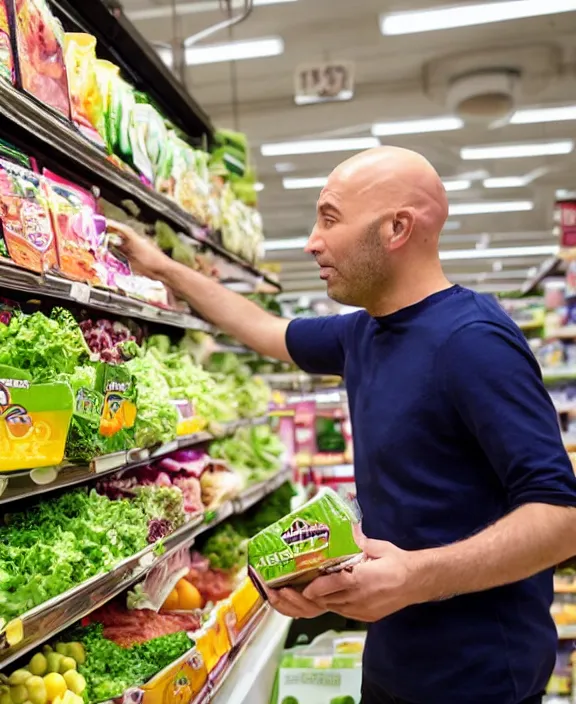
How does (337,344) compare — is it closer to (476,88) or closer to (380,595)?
(380,595)

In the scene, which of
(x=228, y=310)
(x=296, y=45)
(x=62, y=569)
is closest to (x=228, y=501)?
(x=228, y=310)

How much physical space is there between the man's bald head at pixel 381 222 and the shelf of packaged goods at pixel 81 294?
661mm

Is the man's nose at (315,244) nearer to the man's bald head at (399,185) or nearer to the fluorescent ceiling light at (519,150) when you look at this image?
the man's bald head at (399,185)

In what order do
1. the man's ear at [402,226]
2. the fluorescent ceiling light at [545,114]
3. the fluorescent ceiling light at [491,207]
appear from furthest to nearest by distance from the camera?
the fluorescent ceiling light at [491,207]
the fluorescent ceiling light at [545,114]
the man's ear at [402,226]

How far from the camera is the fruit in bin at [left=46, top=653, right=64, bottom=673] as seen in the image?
6.42 feet

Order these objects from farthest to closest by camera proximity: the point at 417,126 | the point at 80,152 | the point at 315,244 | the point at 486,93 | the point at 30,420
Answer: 1. the point at 417,126
2. the point at 486,93
3. the point at 315,244
4. the point at 80,152
5. the point at 30,420

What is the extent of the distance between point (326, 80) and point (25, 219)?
19.4ft

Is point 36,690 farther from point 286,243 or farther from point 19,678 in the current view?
point 286,243

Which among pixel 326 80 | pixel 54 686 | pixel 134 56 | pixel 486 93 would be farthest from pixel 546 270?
pixel 54 686

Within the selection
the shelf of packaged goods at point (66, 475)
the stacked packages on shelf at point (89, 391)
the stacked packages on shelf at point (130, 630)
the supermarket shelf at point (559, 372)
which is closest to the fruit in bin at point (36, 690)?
the stacked packages on shelf at point (130, 630)

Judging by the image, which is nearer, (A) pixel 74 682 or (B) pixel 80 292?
(A) pixel 74 682

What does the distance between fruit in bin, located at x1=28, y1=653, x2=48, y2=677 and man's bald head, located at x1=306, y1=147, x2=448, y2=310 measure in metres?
1.26

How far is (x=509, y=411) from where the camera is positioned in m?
1.73

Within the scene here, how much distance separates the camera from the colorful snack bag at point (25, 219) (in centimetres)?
173
